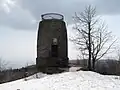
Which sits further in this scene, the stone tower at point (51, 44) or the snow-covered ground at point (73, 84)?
the stone tower at point (51, 44)

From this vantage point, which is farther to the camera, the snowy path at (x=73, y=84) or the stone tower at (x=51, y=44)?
the stone tower at (x=51, y=44)

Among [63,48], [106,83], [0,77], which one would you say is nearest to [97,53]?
[63,48]

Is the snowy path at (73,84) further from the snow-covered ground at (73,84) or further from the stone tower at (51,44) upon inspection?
the stone tower at (51,44)

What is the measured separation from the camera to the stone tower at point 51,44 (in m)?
25.4

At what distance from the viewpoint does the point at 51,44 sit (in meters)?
25.5

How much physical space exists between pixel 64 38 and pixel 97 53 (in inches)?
165

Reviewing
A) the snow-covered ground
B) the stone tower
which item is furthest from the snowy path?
the stone tower

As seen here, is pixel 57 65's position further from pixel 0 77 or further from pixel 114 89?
pixel 0 77

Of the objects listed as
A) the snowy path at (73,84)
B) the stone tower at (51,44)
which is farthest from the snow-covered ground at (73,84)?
the stone tower at (51,44)

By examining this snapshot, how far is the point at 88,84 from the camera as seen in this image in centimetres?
1492

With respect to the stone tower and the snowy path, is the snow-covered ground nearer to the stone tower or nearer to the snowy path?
the snowy path

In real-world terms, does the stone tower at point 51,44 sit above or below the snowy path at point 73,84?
above

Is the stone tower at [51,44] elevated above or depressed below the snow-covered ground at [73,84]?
above

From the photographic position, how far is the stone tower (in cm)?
2536
